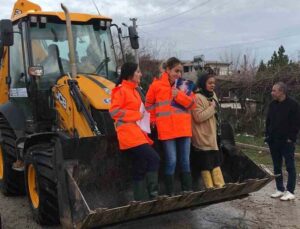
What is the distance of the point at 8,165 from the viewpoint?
24.2 feet

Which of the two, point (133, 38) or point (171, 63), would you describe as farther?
point (133, 38)

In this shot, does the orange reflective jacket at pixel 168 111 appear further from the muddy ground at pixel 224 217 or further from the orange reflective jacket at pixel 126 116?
the muddy ground at pixel 224 217

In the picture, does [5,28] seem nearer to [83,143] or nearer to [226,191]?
[83,143]

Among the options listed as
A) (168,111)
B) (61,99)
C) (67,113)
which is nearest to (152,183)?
(168,111)

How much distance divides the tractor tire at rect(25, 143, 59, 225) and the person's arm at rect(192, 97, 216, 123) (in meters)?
1.79

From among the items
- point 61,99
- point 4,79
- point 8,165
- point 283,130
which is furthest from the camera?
point 4,79

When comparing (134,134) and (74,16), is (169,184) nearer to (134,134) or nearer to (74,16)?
(134,134)

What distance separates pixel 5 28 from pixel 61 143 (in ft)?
7.19

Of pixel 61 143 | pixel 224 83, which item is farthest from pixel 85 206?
pixel 224 83

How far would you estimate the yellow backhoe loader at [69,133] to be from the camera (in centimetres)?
496

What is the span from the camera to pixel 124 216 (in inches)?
186

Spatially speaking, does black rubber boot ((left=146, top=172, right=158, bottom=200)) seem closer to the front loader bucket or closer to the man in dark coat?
the front loader bucket

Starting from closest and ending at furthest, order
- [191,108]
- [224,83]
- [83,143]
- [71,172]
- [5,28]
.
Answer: [71,172] → [83,143] → [191,108] → [5,28] → [224,83]

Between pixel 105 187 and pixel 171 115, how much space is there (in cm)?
118
